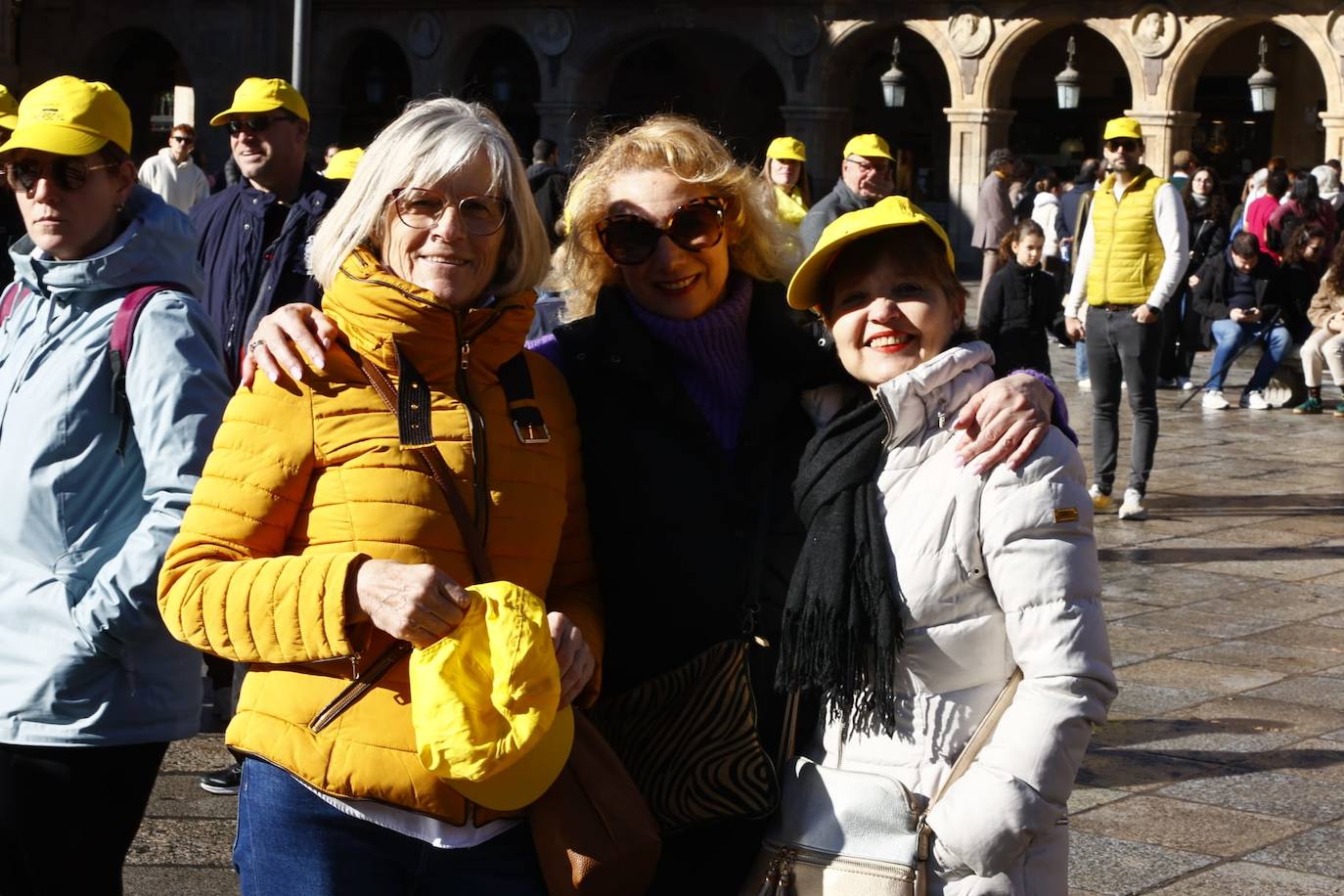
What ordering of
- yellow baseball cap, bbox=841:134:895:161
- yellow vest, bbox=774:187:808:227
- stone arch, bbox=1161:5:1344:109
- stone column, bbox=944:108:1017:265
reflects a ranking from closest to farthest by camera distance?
yellow vest, bbox=774:187:808:227, yellow baseball cap, bbox=841:134:895:161, stone arch, bbox=1161:5:1344:109, stone column, bbox=944:108:1017:265

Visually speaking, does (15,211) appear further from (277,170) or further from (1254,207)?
(1254,207)

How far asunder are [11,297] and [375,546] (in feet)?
5.05

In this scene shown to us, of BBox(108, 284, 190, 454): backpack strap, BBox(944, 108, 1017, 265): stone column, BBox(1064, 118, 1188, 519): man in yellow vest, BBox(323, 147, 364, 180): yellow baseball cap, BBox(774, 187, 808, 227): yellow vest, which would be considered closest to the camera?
BBox(108, 284, 190, 454): backpack strap

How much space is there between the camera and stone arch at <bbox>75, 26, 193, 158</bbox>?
36.8 metres

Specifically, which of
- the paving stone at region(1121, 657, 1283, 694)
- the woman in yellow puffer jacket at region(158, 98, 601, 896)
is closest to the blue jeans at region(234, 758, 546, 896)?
the woman in yellow puffer jacket at region(158, 98, 601, 896)

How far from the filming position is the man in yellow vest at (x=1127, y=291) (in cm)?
1048

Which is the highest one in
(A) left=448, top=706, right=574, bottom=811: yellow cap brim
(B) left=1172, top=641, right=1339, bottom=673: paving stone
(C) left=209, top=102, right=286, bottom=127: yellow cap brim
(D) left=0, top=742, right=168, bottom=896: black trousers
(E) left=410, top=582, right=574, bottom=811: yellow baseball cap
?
(C) left=209, top=102, right=286, bottom=127: yellow cap brim

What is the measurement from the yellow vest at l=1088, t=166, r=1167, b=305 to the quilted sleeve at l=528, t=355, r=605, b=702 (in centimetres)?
795

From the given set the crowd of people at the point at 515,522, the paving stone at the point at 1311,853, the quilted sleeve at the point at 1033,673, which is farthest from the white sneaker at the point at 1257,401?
the quilted sleeve at the point at 1033,673

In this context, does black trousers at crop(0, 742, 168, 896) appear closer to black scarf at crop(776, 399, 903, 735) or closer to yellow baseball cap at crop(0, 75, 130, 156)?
yellow baseball cap at crop(0, 75, 130, 156)

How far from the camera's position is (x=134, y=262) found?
3.43 meters

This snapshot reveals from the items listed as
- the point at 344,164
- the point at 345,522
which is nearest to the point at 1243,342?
the point at 344,164

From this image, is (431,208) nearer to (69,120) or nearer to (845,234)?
(845,234)

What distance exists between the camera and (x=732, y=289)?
321 cm
